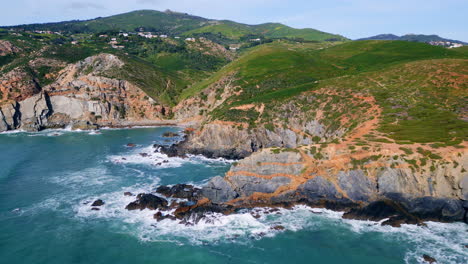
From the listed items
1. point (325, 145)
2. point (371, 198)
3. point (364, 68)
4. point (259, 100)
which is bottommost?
point (371, 198)

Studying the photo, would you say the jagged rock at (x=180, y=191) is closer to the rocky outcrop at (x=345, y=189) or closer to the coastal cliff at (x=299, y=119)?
the coastal cliff at (x=299, y=119)

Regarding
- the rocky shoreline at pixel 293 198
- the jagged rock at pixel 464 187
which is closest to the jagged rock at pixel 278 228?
the rocky shoreline at pixel 293 198

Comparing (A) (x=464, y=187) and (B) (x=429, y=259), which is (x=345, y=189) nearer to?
(B) (x=429, y=259)

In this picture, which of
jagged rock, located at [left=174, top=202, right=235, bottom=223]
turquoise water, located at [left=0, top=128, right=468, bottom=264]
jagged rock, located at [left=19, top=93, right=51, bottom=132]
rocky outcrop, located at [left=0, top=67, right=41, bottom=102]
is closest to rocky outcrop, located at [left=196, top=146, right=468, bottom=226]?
jagged rock, located at [left=174, top=202, right=235, bottom=223]

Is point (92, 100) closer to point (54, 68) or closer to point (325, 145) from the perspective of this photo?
point (54, 68)

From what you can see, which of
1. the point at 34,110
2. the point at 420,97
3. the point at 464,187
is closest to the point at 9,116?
the point at 34,110

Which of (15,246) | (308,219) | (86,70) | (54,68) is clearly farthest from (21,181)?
(54,68)

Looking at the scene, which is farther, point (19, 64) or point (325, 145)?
point (19, 64)
